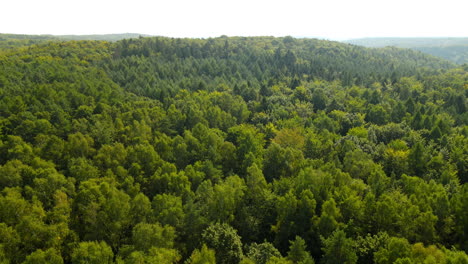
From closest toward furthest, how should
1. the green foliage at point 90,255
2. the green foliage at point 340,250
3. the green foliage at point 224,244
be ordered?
the green foliage at point 90,255 < the green foliage at point 340,250 < the green foliage at point 224,244

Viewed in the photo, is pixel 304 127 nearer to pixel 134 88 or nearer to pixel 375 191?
pixel 375 191

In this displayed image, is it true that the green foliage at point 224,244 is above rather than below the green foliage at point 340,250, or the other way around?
below

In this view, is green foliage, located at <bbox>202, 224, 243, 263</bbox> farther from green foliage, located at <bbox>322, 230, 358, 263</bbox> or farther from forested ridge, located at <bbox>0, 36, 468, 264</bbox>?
green foliage, located at <bbox>322, 230, 358, 263</bbox>

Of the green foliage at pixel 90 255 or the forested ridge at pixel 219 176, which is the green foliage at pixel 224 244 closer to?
the forested ridge at pixel 219 176

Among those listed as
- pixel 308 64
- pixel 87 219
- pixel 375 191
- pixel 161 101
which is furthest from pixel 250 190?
pixel 308 64

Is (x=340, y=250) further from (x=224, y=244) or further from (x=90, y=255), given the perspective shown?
(x=90, y=255)

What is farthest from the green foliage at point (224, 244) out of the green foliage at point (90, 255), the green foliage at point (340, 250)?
the green foliage at point (90, 255)

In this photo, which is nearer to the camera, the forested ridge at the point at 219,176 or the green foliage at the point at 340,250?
the green foliage at the point at 340,250

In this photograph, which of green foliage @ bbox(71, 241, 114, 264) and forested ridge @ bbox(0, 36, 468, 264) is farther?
forested ridge @ bbox(0, 36, 468, 264)

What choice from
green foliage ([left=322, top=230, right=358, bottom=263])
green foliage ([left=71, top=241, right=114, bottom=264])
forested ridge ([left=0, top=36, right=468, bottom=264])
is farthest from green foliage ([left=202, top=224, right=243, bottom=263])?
green foliage ([left=71, top=241, right=114, bottom=264])
